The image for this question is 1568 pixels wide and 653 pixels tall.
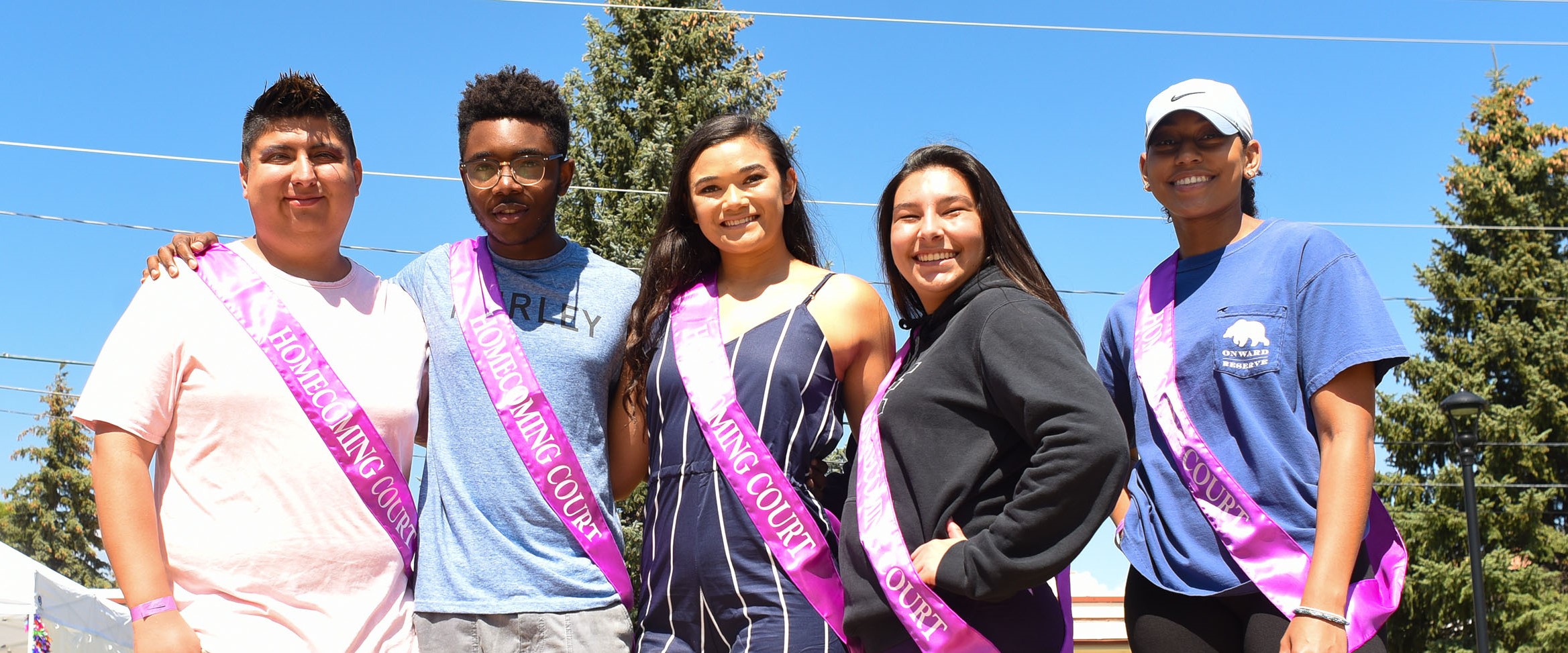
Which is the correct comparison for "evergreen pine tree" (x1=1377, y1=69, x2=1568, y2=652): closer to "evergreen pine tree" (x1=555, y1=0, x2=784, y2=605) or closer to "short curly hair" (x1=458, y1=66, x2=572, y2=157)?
"evergreen pine tree" (x1=555, y1=0, x2=784, y2=605)

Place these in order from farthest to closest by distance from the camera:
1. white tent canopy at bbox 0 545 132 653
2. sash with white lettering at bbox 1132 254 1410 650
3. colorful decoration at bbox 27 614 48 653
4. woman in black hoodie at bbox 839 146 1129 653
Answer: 1. colorful decoration at bbox 27 614 48 653
2. white tent canopy at bbox 0 545 132 653
3. sash with white lettering at bbox 1132 254 1410 650
4. woman in black hoodie at bbox 839 146 1129 653

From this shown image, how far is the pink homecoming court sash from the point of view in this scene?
2531 millimetres

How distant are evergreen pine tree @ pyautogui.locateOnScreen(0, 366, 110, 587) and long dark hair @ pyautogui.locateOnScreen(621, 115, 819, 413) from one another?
32.7 m

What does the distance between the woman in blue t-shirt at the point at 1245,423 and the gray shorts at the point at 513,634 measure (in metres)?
1.35

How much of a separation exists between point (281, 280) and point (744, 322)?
48.3 inches

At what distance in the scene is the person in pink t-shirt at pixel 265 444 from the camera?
8.86 feet

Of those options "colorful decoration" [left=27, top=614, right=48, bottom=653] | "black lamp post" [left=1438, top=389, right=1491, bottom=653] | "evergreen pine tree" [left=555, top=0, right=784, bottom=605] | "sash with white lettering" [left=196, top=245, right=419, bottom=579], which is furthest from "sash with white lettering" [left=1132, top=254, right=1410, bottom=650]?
"evergreen pine tree" [left=555, top=0, right=784, bottom=605]

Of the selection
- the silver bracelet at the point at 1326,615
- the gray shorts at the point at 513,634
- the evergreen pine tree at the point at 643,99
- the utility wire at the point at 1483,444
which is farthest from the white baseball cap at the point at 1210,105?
the utility wire at the point at 1483,444

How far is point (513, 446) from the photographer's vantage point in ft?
10.2

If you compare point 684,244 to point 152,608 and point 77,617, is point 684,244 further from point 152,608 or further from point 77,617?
point 77,617

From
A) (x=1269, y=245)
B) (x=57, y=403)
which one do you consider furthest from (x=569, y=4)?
(x=57, y=403)

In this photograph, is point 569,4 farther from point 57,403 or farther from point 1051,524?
point 57,403

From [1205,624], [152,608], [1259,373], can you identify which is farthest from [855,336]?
[152,608]

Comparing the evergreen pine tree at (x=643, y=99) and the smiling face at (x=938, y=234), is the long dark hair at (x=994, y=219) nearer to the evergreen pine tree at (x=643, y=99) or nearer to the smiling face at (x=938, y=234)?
the smiling face at (x=938, y=234)
